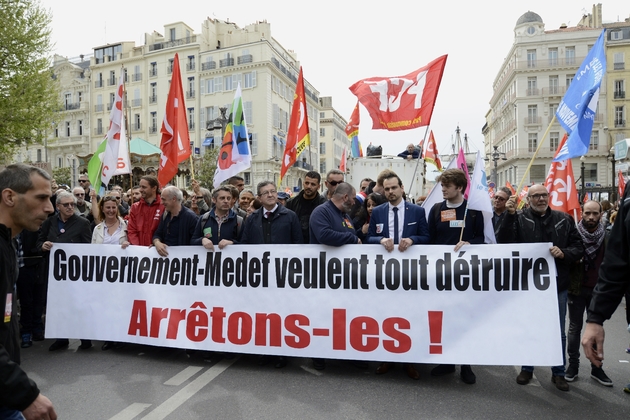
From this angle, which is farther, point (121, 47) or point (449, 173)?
point (121, 47)

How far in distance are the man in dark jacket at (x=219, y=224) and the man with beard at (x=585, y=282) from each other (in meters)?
3.73

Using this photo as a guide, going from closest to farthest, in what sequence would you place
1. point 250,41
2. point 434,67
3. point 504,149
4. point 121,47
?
point 434,67 < point 250,41 < point 121,47 < point 504,149

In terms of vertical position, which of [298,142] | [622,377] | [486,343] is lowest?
[622,377]

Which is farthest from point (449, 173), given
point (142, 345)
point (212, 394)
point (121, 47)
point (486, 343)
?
point (121, 47)

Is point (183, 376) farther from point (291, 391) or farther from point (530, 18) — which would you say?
point (530, 18)

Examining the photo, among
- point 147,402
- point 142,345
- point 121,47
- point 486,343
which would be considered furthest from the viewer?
point 121,47

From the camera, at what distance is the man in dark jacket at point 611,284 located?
230 cm

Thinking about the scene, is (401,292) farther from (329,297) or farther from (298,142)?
(298,142)

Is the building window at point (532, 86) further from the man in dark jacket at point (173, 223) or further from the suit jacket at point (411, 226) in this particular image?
the man in dark jacket at point (173, 223)

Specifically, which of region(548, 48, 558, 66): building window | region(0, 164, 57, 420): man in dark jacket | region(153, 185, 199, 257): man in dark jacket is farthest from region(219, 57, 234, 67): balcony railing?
region(0, 164, 57, 420): man in dark jacket

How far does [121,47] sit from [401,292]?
64041 millimetres

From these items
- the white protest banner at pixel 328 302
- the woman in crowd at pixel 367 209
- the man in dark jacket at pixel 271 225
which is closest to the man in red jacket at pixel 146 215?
the white protest banner at pixel 328 302

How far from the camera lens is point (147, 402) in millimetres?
4039

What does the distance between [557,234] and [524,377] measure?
4.68 feet
